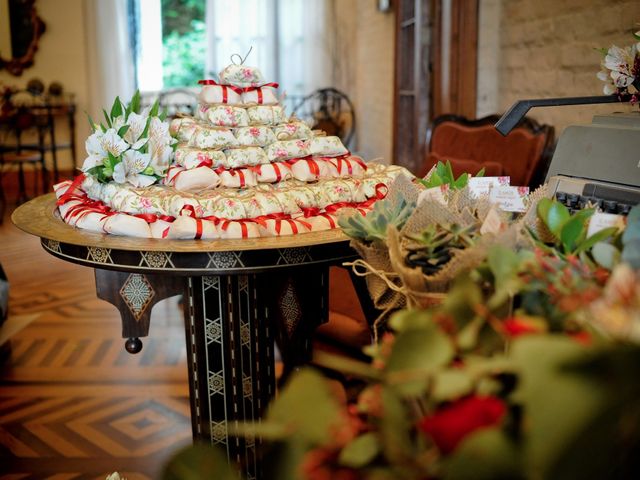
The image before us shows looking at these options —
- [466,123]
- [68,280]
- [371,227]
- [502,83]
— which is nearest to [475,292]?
[371,227]

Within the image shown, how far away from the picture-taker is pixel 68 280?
14.9 ft

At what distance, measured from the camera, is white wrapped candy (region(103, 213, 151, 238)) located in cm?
161

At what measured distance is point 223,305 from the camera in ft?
5.95

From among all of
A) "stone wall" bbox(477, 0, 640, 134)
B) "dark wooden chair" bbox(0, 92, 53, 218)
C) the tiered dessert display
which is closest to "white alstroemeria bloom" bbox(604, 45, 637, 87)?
the tiered dessert display

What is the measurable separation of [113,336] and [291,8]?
5.03 m

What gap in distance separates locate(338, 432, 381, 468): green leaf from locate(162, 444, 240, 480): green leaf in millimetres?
76

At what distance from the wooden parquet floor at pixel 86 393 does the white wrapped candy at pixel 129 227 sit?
1.04 m

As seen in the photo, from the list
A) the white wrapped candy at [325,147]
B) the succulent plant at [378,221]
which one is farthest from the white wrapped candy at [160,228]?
the succulent plant at [378,221]

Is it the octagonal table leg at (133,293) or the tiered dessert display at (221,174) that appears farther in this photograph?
the octagonal table leg at (133,293)

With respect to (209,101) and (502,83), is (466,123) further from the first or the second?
(209,101)

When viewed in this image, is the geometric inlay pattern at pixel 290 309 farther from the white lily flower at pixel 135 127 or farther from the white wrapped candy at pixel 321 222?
the white lily flower at pixel 135 127

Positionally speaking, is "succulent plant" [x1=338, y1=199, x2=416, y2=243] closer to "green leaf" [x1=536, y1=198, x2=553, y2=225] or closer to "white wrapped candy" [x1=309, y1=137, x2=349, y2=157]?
"green leaf" [x1=536, y1=198, x2=553, y2=225]

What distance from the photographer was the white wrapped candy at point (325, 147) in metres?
1.87

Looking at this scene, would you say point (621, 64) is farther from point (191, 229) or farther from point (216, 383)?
point (216, 383)
